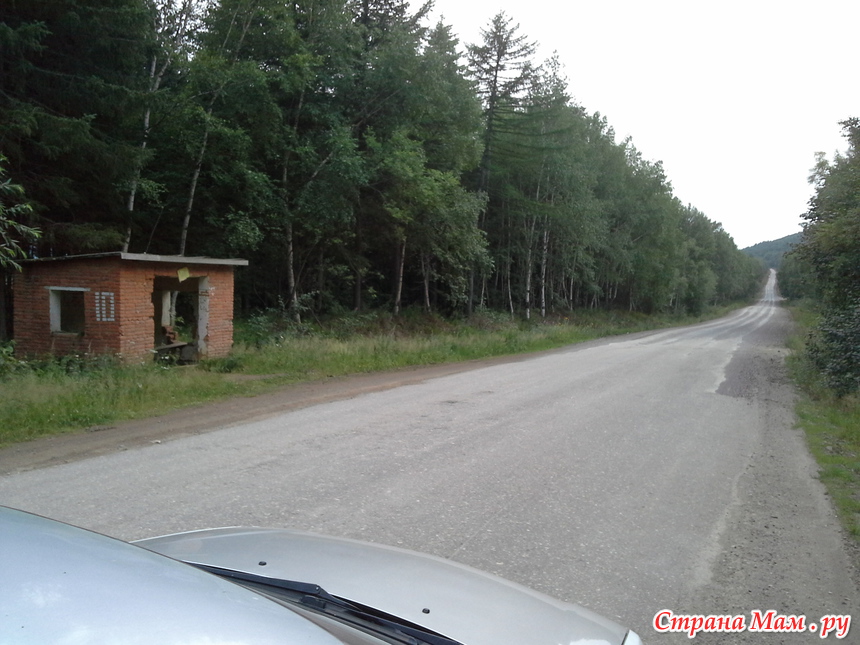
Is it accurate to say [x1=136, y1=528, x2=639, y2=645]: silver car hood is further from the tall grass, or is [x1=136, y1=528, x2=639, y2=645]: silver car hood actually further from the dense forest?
the dense forest

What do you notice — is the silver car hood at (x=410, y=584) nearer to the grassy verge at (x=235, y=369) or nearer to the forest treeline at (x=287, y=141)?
the grassy verge at (x=235, y=369)

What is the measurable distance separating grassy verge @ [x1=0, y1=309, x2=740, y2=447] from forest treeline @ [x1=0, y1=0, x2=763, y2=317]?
9.19 ft

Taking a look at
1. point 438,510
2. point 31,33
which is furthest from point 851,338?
point 31,33

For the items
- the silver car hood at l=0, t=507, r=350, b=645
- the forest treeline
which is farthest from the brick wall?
the silver car hood at l=0, t=507, r=350, b=645

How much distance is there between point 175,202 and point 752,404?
1915 cm

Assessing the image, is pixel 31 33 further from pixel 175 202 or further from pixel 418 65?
pixel 418 65

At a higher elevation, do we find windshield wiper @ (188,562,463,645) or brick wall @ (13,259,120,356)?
brick wall @ (13,259,120,356)

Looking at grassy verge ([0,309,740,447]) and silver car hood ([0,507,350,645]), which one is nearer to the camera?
silver car hood ([0,507,350,645])

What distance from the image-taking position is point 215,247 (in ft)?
76.3

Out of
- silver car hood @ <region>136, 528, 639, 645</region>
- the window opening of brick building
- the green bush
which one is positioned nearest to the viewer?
silver car hood @ <region>136, 528, 639, 645</region>

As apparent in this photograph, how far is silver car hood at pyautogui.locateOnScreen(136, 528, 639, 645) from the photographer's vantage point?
2.13m

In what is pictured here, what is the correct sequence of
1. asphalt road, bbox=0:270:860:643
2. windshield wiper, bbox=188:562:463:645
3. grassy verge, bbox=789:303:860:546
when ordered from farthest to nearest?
grassy verge, bbox=789:303:860:546, asphalt road, bbox=0:270:860:643, windshield wiper, bbox=188:562:463:645

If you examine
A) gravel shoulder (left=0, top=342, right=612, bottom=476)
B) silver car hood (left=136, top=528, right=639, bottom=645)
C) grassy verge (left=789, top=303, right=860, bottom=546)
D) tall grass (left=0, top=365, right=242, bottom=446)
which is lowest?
grassy verge (left=789, top=303, right=860, bottom=546)

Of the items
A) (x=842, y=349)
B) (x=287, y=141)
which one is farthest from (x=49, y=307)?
(x=842, y=349)
